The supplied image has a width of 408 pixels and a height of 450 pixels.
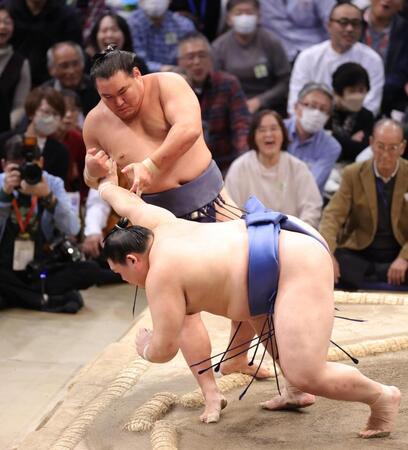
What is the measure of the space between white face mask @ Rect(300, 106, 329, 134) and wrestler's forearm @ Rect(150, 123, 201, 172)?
2.20m

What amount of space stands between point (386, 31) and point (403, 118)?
680 millimetres

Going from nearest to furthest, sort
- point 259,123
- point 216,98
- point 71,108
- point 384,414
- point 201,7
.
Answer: point 384,414, point 259,123, point 71,108, point 216,98, point 201,7

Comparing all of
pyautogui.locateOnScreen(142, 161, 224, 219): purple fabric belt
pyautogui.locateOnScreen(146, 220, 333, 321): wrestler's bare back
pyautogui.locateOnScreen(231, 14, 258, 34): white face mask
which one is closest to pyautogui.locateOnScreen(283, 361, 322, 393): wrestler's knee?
pyautogui.locateOnScreen(146, 220, 333, 321): wrestler's bare back

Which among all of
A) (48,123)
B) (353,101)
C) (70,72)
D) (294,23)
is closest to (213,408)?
(48,123)

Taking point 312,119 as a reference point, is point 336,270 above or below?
below

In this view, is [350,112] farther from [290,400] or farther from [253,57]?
[290,400]

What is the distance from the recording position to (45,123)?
15.9 feet

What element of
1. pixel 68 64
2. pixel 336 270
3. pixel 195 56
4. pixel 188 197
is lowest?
pixel 336 270

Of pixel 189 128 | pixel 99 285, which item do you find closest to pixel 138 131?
pixel 189 128

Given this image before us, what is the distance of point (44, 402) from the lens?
3.37 meters

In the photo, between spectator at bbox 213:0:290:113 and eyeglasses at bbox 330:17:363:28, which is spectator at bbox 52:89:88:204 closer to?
spectator at bbox 213:0:290:113

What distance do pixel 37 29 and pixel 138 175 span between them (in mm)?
3281

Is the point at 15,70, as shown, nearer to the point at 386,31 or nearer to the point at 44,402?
the point at 386,31

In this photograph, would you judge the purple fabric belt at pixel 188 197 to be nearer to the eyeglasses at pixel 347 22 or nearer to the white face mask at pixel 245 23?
the eyeglasses at pixel 347 22
